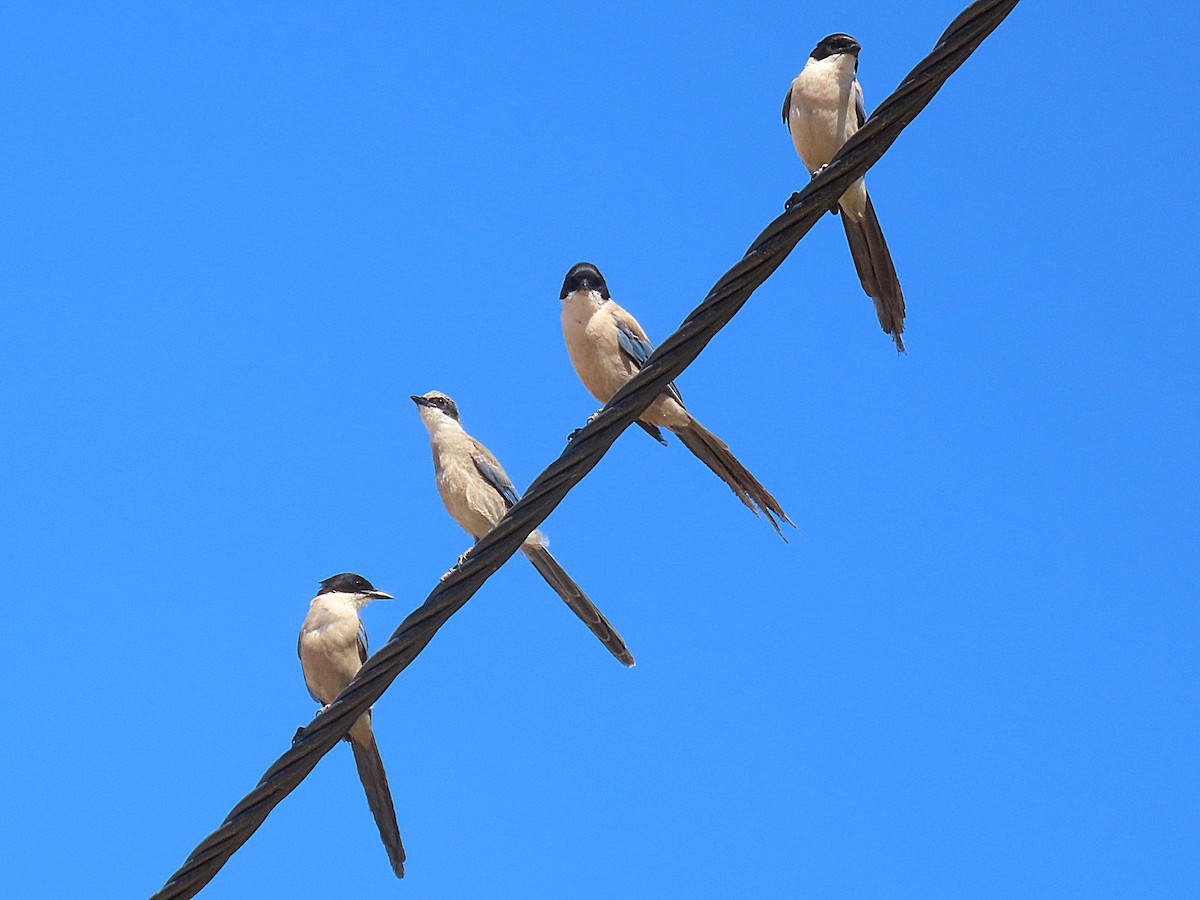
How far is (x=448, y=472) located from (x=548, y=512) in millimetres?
3648

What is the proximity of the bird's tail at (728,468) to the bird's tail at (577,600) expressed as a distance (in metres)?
0.80

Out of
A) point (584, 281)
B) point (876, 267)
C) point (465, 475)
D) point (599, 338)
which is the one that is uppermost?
point (876, 267)

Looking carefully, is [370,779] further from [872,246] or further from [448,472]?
[872,246]

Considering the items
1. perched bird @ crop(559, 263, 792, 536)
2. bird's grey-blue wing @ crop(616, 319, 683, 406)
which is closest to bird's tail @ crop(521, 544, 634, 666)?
perched bird @ crop(559, 263, 792, 536)

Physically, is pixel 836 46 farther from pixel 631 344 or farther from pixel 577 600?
pixel 577 600

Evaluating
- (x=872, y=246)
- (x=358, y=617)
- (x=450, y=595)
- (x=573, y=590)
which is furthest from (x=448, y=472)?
(x=450, y=595)

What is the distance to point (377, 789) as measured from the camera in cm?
691

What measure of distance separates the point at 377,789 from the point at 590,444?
339 centimetres

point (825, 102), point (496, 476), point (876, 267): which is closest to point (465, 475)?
point (496, 476)

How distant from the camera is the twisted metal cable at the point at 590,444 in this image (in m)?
Result: 3.94

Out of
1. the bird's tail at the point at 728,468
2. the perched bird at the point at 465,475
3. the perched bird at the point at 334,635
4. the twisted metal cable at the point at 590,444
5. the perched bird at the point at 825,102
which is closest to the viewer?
the twisted metal cable at the point at 590,444

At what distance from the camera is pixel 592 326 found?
23.2 ft

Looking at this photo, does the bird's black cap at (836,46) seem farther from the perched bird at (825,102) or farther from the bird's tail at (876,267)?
the bird's tail at (876,267)

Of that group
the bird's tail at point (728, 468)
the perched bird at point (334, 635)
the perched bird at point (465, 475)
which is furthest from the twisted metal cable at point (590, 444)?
the perched bird at point (334, 635)
